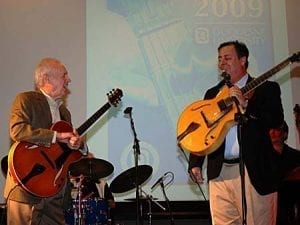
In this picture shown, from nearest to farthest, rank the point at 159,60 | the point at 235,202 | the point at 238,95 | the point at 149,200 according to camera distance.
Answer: the point at 238,95, the point at 235,202, the point at 149,200, the point at 159,60

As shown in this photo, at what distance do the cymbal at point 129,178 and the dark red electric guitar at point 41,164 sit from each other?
1.06 meters

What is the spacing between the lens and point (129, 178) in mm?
4824

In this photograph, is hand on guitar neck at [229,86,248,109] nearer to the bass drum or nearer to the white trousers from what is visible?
the white trousers

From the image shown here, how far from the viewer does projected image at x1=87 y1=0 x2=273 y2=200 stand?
219 inches

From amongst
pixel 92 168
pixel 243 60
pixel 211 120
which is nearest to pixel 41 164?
pixel 92 168

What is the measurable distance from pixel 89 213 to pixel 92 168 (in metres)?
0.44

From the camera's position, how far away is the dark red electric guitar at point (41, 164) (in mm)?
3439

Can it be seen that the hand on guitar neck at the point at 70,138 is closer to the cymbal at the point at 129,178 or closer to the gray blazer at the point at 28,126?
the gray blazer at the point at 28,126

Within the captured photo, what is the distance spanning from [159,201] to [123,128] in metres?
0.90

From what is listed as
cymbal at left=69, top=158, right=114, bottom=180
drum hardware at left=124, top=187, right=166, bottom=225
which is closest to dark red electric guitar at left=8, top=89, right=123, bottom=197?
cymbal at left=69, top=158, right=114, bottom=180

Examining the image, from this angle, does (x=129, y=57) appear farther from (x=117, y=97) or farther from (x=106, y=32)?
(x=117, y=97)

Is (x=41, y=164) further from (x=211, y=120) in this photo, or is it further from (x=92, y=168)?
(x=211, y=120)

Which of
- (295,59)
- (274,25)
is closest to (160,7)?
(274,25)

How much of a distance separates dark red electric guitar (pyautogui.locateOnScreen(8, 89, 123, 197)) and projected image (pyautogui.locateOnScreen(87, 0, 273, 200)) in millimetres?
1840
